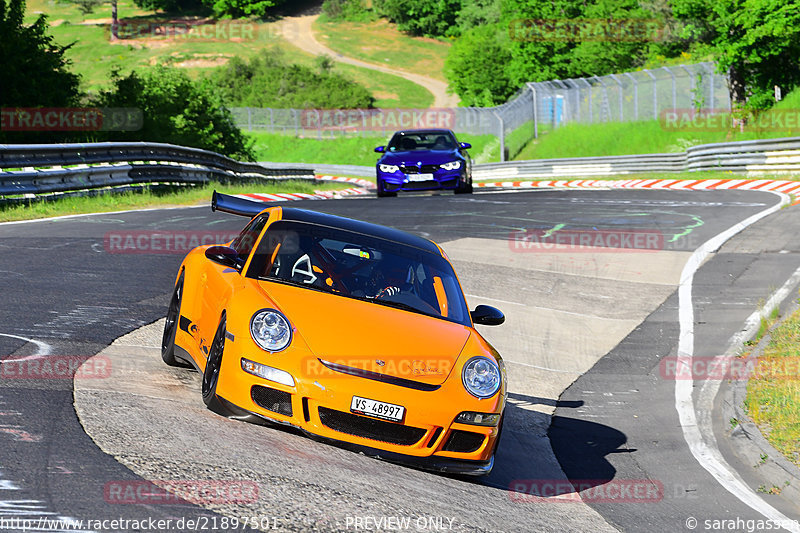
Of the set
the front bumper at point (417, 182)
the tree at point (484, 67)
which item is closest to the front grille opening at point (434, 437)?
the front bumper at point (417, 182)

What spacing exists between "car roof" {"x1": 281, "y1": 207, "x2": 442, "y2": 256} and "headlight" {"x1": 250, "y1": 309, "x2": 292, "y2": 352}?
134cm

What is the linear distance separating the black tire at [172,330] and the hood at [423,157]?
15.9 meters

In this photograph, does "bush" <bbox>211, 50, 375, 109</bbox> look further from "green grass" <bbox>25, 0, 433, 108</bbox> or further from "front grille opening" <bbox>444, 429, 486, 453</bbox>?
"front grille opening" <bbox>444, 429, 486, 453</bbox>

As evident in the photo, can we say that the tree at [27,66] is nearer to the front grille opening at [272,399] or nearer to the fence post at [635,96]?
the front grille opening at [272,399]

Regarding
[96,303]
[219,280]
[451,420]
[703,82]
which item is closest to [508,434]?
[451,420]

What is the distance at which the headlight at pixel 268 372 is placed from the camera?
5.71 metres

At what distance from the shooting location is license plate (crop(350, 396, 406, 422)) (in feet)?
18.7

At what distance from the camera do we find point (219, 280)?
6922mm

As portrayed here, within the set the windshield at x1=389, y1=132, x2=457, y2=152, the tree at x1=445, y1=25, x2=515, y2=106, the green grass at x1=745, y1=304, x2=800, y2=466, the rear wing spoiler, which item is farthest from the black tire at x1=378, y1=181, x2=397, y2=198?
the tree at x1=445, y1=25, x2=515, y2=106

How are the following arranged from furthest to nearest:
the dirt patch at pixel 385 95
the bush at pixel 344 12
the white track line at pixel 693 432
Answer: the bush at pixel 344 12 → the dirt patch at pixel 385 95 → the white track line at pixel 693 432

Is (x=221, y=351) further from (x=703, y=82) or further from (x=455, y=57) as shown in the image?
(x=455, y=57)

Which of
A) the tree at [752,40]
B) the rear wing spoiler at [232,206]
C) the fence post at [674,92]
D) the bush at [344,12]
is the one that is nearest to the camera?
the rear wing spoiler at [232,206]

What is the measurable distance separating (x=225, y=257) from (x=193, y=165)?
1958cm

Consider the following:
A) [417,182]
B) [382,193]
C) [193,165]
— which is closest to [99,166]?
[193,165]
